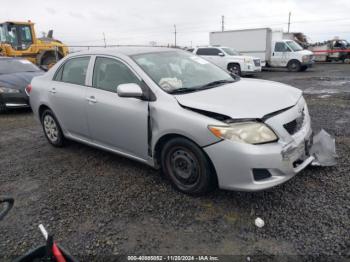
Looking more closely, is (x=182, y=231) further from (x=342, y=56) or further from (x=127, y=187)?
(x=342, y=56)

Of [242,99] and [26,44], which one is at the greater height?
[26,44]

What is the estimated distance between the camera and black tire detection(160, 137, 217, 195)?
9.96ft

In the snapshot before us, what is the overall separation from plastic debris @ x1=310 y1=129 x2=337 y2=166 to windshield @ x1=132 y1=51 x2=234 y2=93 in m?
1.40

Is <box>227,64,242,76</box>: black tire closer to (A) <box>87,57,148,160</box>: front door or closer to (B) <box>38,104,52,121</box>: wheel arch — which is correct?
(B) <box>38,104,52,121</box>: wheel arch

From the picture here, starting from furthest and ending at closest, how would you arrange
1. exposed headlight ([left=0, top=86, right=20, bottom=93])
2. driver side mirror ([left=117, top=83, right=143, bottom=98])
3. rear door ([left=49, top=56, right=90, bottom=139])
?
exposed headlight ([left=0, top=86, right=20, bottom=93])
rear door ([left=49, top=56, right=90, bottom=139])
driver side mirror ([left=117, top=83, right=143, bottom=98])

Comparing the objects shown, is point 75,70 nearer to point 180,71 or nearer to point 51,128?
point 51,128

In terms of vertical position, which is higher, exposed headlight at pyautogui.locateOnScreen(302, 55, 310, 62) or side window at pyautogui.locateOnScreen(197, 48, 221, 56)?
side window at pyautogui.locateOnScreen(197, 48, 221, 56)

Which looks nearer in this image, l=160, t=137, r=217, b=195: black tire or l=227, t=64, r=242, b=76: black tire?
l=160, t=137, r=217, b=195: black tire

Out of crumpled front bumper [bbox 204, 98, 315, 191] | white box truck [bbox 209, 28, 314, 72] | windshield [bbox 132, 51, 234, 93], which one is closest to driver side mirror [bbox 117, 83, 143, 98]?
windshield [bbox 132, 51, 234, 93]

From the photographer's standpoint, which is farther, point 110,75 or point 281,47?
point 281,47

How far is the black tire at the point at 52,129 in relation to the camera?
193 inches

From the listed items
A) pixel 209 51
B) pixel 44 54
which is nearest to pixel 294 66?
pixel 209 51

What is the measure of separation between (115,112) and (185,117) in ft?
3.51

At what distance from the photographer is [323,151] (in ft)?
12.7
